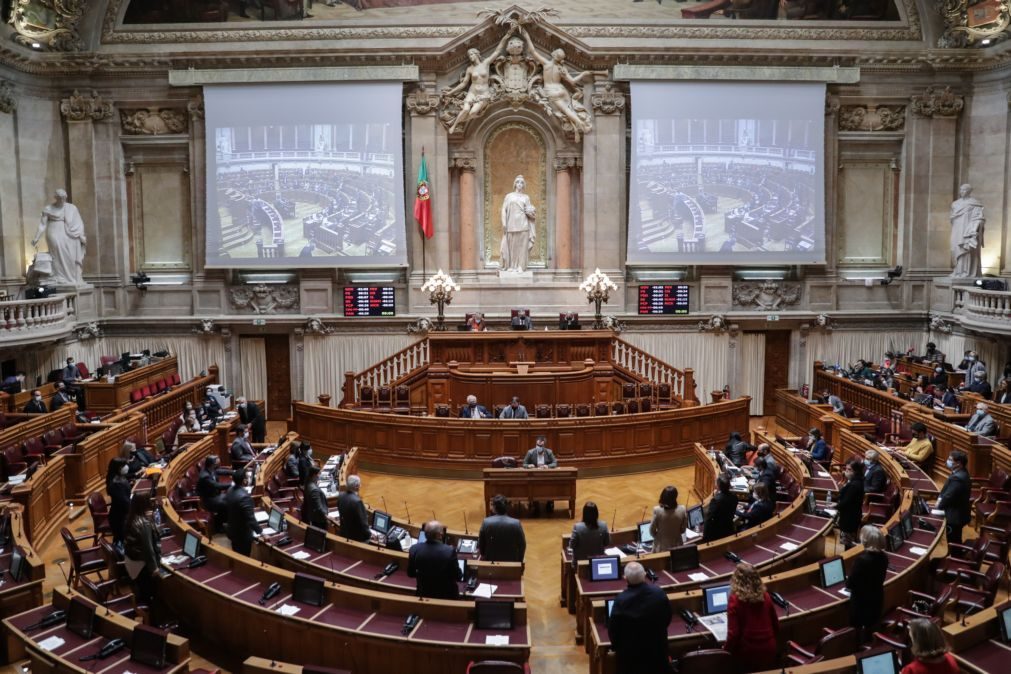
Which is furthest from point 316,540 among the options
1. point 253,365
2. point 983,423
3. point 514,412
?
point 253,365

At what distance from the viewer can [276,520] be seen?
31.8ft

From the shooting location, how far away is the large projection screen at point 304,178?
21.0 m

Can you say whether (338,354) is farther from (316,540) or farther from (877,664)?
(877,664)

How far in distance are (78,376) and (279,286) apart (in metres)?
5.30

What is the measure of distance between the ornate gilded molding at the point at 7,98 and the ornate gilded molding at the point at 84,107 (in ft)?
3.73

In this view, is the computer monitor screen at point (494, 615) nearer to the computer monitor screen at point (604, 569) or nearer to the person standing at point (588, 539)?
the computer monitor screen at point (604, 569)

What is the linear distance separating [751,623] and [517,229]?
15940 mm

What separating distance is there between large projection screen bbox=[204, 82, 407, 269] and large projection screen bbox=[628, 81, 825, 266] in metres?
6.56

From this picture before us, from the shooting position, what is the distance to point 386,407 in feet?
55.2

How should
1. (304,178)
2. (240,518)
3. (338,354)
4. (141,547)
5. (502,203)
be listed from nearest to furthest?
(141,547)
(240,518)
(304,178)
(338,354)
(502,203)

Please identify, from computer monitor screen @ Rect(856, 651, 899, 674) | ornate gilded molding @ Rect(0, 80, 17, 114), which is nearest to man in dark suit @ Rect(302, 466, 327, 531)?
computer monitor screen @ Rect(856, 651, 899, 674)

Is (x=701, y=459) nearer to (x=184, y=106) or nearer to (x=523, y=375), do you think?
(x=523, y=375)

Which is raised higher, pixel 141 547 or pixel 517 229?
pixel 517 229

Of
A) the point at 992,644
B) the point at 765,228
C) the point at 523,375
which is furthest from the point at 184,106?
the point at 992,644
